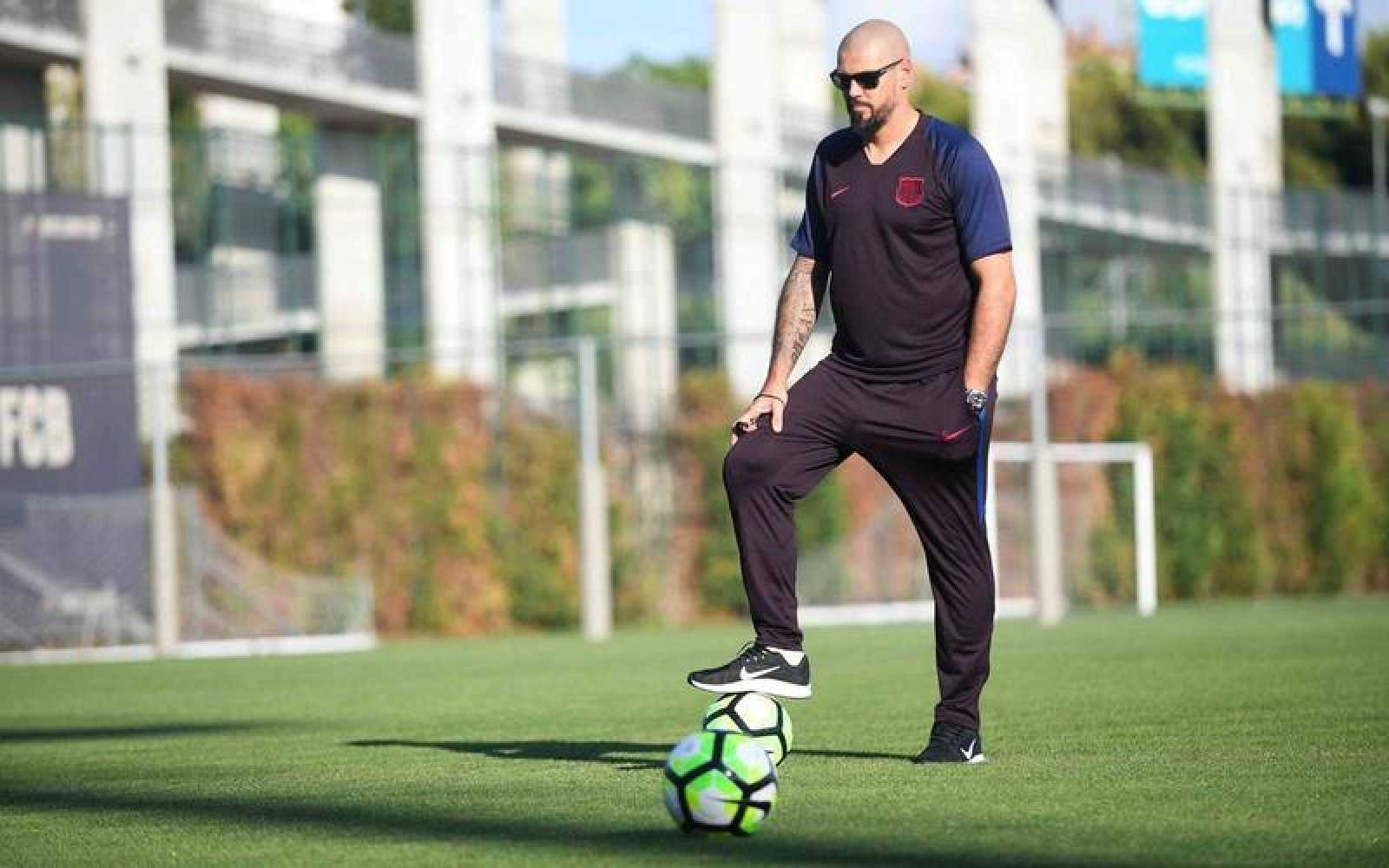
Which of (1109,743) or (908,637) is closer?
(1109,743)

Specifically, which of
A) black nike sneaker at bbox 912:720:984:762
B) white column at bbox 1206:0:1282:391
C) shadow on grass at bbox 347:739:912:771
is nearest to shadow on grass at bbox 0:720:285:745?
shadow on grass at bbox 347:739:912:771

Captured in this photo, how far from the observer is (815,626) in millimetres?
23688

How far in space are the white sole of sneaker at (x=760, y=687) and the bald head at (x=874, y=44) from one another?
1.93 m

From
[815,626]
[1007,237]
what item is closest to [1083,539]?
[815,626]

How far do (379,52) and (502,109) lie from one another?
230 centimetres

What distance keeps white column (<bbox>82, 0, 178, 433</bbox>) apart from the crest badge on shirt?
19.1 metres

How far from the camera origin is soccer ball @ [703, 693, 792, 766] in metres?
7.13

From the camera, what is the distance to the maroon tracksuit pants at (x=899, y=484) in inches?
293

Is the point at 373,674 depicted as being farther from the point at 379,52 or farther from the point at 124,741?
the point at 379,52

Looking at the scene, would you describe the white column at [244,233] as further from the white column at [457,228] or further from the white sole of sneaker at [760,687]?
the white sole of sneaker at [760,687]

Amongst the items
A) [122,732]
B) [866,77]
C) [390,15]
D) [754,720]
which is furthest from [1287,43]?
A: [390,15]

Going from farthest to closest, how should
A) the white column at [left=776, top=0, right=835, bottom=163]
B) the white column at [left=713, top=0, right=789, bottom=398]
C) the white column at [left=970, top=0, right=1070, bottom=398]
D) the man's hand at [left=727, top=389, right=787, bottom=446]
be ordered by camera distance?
the white column at [left=776, top=0, right=835, bottom=163] → the white column at [left=970, top=0, right=1070, bottom=398] → the white column at [left=713, top=0, right=789, bottom=398] → the man's hand at [left=727, top=389, right=787, bottom=446]

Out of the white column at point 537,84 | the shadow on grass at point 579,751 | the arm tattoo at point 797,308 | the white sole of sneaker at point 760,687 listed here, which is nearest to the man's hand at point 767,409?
the arm tattoo at point 797,308

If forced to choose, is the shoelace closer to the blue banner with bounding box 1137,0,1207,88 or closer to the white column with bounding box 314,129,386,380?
the blue banner with bounding box 1137,0,1207,88
